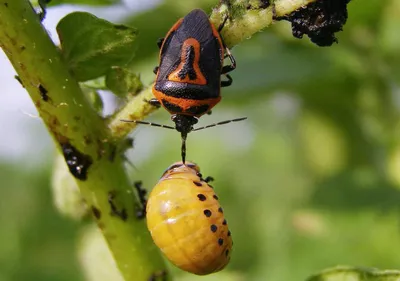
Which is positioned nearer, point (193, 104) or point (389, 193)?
point (193, 104)

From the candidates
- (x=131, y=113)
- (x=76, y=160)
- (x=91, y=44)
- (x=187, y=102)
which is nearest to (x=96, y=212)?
(x=76, y=160)

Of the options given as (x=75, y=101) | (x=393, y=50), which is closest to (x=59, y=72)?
(x=75, y=101)

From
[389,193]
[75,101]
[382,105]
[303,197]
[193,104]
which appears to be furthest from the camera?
[303,197]

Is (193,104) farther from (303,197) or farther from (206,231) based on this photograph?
(303,197)

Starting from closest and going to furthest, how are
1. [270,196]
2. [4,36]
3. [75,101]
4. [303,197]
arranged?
[4,36]
[75,101]
[303,197]
[270,196]

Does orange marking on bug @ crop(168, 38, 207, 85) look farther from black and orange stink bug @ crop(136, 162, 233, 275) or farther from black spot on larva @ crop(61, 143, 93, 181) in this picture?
black spot on larva @ crop(61, 143, 93, 181)

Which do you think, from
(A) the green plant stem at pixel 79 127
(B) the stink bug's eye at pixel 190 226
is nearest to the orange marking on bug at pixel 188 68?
(B) the stink bug's eye at pixel 190 226

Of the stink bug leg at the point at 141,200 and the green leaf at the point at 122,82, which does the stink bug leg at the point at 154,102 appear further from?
the stink bug leg at the point at 141,200

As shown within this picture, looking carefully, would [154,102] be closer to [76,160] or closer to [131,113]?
[131,113]
